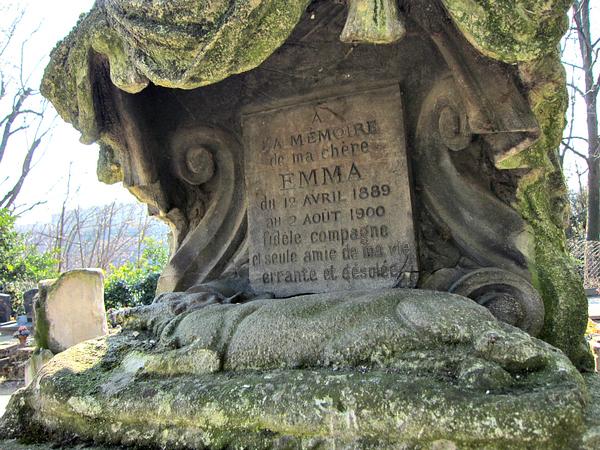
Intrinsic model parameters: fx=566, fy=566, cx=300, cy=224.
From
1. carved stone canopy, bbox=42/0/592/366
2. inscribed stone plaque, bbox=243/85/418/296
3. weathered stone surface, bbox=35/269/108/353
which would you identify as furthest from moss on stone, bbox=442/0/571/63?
weathered stone surface, bbox=35/269/108/353

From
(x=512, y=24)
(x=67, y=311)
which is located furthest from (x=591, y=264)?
(x=512, y=24)

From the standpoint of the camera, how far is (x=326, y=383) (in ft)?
5.86

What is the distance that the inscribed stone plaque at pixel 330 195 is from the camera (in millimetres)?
2904

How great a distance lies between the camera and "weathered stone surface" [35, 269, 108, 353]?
603 centimetres

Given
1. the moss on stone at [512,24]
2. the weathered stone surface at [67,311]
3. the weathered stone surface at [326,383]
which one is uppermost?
the moss on stone at [512,24]

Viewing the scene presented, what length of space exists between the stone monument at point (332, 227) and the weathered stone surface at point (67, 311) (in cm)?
305

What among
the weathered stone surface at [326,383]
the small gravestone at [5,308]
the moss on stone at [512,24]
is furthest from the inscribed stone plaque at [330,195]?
the small gravestone at [5,308]

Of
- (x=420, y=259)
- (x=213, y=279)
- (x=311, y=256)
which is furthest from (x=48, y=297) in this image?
(x=420, y=259)

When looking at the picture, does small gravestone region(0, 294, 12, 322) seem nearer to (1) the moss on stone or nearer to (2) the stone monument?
(2) the stone monument

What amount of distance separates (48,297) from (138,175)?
349 cm

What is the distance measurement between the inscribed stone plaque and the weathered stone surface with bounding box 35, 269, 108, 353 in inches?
144

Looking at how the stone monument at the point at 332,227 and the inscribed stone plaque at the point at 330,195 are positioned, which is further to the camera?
the inscribed stone plaque at the point at 330,195

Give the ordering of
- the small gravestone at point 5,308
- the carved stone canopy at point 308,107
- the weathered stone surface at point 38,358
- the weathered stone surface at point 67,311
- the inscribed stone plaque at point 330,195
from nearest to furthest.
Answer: the carved stone canopy at point 308,107 < the inscribed stone plaque at point 330,195 < the weathered stone surface at point 38,358 < the weathered stone surface at point 67,311 < the small gravestone at point 5,308

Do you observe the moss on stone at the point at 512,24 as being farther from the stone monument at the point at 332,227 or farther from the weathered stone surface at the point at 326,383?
the weathered stone surface at the point at 326,383
